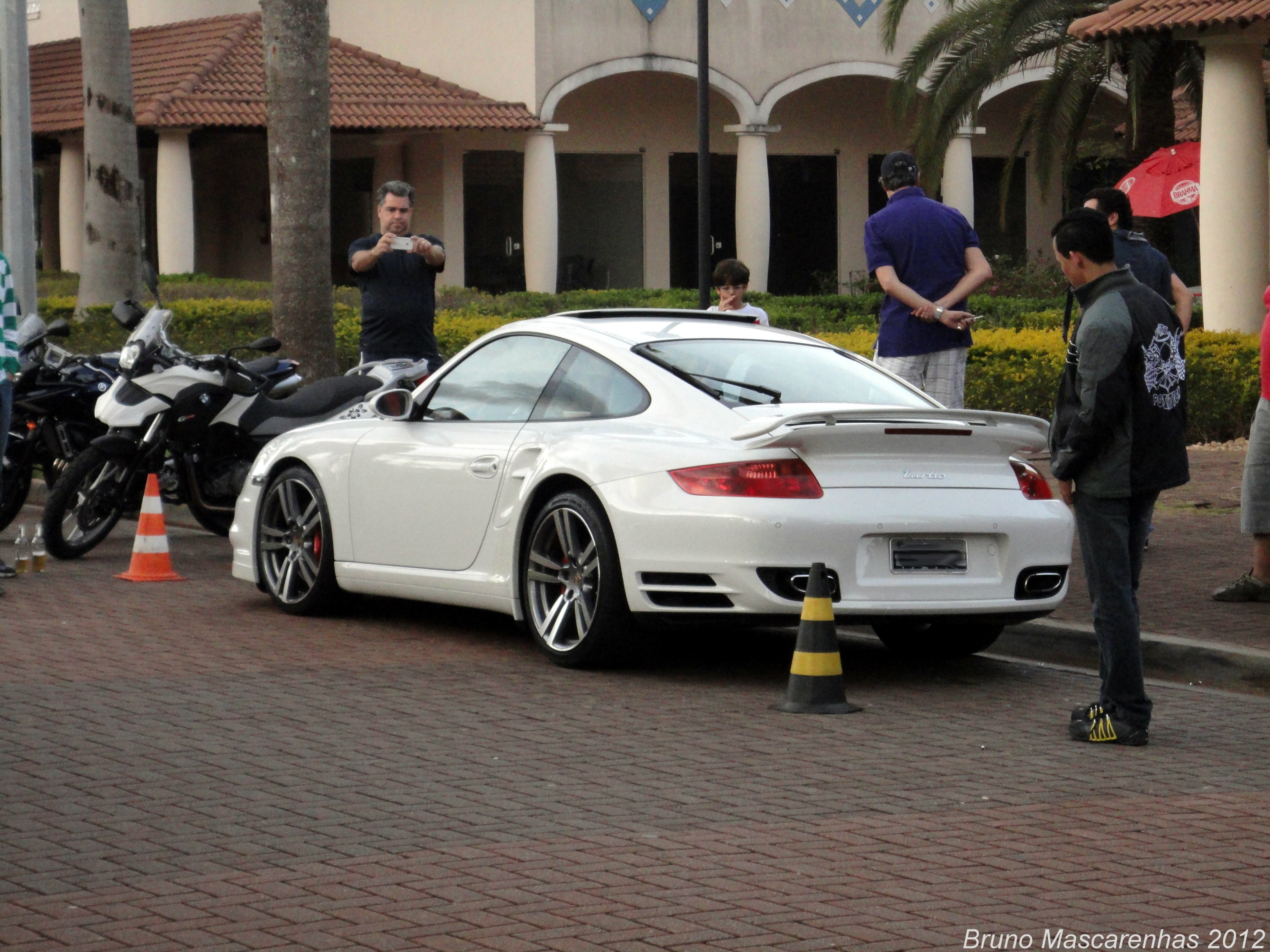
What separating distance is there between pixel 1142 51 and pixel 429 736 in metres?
16.8

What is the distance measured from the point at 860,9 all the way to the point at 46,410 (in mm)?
Answer: 24284

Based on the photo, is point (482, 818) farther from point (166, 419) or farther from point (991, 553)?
point (166, 419)

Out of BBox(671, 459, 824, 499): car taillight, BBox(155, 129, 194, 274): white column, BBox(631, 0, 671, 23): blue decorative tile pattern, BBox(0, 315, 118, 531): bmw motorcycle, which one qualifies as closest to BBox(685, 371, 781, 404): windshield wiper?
BBox(671, 459, 824, 499): car taillight

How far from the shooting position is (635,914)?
4.82m

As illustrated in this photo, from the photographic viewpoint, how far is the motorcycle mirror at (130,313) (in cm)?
1234

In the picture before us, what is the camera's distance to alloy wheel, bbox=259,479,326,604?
31.8 feet

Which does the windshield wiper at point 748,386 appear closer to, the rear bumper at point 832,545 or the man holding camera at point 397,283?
the rear bumper at point 832,545

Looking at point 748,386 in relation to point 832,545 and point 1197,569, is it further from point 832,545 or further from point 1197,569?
point 1197,569

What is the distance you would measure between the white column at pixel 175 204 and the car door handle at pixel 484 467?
919 inches

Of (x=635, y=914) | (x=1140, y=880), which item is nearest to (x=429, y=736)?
(x=635, y=914)

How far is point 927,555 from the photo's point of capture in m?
7.79

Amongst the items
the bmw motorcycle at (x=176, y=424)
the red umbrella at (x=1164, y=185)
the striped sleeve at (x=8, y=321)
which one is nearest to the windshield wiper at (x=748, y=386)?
the striped sleeve at (x=8, y=321)

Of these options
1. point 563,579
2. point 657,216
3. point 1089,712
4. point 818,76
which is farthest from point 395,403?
point 657,216

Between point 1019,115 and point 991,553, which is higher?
point 1019,115
